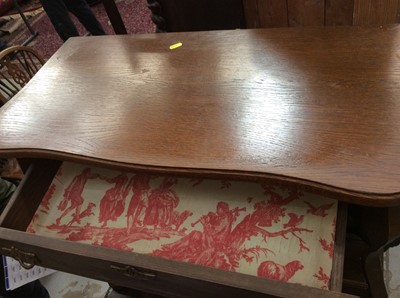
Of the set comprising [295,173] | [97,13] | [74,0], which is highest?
[295,173]

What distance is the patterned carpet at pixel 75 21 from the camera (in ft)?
8.48

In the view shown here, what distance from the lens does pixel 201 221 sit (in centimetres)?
77

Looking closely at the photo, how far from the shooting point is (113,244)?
79 centimetres

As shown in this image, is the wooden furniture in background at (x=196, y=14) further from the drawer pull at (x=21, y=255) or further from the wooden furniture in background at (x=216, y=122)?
the drawer pull at (x=21, y=255)

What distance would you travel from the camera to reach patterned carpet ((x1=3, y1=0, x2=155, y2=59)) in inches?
102

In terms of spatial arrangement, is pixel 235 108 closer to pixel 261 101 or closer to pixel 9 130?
pixel 261 101

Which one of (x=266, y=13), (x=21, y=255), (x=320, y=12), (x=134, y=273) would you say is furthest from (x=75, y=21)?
(x=134, y=273)

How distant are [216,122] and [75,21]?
2704 mm

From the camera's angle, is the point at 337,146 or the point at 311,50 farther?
the point at 311,50

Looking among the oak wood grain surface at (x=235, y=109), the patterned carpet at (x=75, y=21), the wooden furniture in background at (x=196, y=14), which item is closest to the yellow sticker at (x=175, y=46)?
the oak wood grain surface at (x=235, y=109)

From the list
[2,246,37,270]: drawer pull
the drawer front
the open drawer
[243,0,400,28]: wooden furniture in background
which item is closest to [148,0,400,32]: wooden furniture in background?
[243,0,400,28]: wooden furniture in background

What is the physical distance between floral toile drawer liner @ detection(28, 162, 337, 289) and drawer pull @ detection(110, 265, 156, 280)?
4.7 inches

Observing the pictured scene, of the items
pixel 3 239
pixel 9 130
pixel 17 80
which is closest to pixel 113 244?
pixel 3 239

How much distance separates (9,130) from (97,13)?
244 cm
